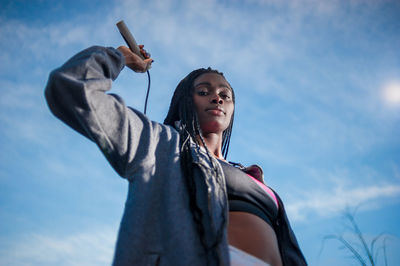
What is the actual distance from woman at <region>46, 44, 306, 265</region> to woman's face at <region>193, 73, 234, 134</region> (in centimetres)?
69

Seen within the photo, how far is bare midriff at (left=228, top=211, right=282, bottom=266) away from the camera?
1697 millimetres

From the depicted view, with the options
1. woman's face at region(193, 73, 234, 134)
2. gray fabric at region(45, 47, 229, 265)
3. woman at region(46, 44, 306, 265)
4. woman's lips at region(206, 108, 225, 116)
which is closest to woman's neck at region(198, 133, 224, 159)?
woman's face at region(193, 73, 234, 134)

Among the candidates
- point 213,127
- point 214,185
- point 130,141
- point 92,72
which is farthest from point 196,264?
point 213,127

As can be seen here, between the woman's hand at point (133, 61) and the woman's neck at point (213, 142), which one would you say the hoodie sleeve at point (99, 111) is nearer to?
the woman's hand at point (133, 61)

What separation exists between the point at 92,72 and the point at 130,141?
1.39ft

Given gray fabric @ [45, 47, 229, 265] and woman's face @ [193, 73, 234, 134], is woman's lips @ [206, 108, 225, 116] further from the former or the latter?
gray fabric @ [45, 47, 229, 265]

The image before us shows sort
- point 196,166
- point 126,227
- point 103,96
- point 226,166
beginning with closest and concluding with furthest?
point 126,227
point 103,96
point 196,166
point 226,166

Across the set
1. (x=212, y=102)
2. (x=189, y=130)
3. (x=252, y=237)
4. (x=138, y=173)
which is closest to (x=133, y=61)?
(x=189, y=130)

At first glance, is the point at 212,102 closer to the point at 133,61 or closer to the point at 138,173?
the point at 133,61

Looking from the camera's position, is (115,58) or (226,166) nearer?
(115,58)

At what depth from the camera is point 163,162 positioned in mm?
1779

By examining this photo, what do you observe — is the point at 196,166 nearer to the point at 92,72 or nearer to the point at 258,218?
the point at 258,218

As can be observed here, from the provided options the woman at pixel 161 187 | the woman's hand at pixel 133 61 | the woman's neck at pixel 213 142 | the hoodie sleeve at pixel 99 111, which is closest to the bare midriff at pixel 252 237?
the woman at pixel 161 187

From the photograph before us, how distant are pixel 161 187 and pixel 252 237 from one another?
0.60 meters
